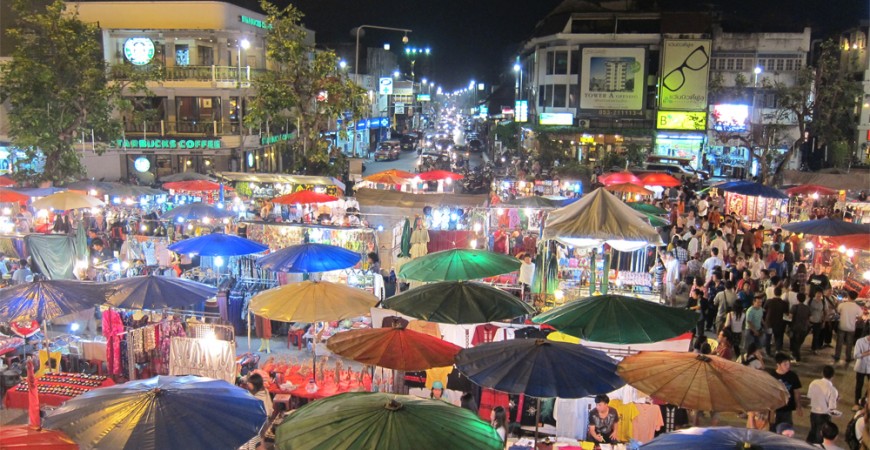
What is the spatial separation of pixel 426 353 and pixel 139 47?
1209 inches

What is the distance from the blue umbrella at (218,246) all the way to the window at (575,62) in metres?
40.4

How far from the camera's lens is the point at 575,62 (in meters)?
50.0

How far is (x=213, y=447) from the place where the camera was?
557 centimetres

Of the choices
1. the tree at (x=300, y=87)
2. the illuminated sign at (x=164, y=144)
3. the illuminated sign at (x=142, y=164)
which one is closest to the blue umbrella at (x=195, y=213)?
the tree at (x=300, y=87)

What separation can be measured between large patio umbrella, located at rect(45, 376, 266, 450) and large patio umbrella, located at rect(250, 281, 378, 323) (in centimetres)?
335

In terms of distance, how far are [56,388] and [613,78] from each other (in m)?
44.8

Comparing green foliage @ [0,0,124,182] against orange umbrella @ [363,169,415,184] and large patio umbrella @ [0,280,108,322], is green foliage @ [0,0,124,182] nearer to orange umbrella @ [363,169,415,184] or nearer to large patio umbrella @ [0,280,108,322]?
orange umbrella @ [363,169,415,184]

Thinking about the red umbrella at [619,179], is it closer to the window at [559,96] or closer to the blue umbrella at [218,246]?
A: the blue umbrella at [218,246]

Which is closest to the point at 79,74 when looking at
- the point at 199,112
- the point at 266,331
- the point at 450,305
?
the point at 199,112

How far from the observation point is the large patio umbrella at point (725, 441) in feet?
17.2

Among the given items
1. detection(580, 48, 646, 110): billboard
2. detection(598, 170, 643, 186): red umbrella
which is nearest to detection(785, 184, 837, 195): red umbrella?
detection(598, 170, 643, 186): red umbrella

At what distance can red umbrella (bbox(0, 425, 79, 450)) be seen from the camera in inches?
206

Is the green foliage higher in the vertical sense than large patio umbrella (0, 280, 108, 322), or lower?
higher

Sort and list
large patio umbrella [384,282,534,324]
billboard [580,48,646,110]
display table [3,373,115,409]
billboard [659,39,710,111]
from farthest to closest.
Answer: billboard [580,48,646,110] → billboard [659,39,710,111] → display table [3,373,115,409] → large patio umbrella [384,282,534,324]
